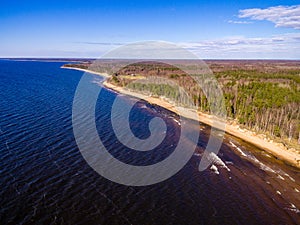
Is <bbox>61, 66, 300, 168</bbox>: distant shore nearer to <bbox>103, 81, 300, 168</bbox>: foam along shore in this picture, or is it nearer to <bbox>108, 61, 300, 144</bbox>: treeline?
<bbox>103, 81, 300, 168</bbox>: foam along shore

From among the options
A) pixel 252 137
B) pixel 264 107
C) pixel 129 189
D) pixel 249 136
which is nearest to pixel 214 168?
pixel 129 189

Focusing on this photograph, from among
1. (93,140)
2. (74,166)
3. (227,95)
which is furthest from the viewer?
(227,95)

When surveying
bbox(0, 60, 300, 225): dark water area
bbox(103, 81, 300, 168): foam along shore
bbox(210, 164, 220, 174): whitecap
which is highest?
bbox(0, 60, 300, 225): dark water area

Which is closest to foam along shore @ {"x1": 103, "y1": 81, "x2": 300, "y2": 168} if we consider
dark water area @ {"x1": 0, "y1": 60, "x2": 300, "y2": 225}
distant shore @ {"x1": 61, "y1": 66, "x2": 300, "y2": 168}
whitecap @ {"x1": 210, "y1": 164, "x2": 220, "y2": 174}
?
distant shore @ {"x1": 61, "y1": 66, "x2": 300, "y2": 168}

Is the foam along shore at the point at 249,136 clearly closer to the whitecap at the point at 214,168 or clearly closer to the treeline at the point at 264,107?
the treeline at the point at 264,107

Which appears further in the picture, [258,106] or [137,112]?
[137,112]

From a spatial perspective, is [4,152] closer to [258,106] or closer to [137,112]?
[137,112]

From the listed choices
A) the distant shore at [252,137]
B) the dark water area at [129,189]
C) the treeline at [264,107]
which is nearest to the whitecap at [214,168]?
the dark water area at [129,189]

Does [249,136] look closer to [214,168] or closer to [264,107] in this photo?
[264,107]

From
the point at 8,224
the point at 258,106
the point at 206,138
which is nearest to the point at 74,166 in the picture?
the point at 8,224
